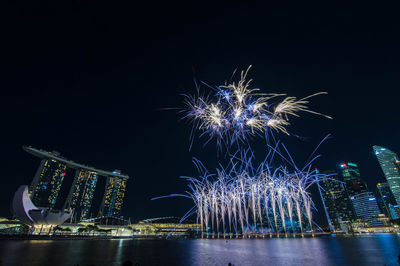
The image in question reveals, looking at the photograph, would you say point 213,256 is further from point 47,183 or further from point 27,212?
point 47,183

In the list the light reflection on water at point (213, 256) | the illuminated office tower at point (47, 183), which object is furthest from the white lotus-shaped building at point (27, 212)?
the light reflection on water at point (213, 256)

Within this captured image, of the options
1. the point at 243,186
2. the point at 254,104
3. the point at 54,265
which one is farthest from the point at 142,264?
the point at 243,186

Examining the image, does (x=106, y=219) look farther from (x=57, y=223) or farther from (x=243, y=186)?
(x=243, y=186)

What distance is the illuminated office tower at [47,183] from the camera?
148125 millimetres

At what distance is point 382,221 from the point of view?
172 meters

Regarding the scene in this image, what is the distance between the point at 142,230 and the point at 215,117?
164 metres

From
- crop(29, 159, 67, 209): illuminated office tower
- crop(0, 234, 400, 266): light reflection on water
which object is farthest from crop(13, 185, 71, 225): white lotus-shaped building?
crop(0, 234, 400, 266): light reflection on water

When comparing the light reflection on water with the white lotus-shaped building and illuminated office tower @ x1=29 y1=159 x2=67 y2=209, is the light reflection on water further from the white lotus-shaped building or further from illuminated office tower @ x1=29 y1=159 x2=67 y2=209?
illuminated office tower @ x1=29 y1=159 x2=67 y2=209

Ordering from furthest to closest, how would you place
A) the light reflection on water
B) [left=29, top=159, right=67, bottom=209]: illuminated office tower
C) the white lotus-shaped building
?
[left=29, top=159, right=67, bottom=209]: illuminated office tower < the white lotus-shaped building < the light reflection on water

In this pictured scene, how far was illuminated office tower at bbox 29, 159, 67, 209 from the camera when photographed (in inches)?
5832

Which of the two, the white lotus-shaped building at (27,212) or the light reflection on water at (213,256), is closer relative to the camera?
the light reflection on water at (213,256)

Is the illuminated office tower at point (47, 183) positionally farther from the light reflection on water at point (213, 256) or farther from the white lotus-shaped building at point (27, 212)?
the light reflection on water at point (213, 256)

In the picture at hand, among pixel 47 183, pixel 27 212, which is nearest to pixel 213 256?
pixel 27 212

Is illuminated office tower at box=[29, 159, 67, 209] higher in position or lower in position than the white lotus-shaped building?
higher
